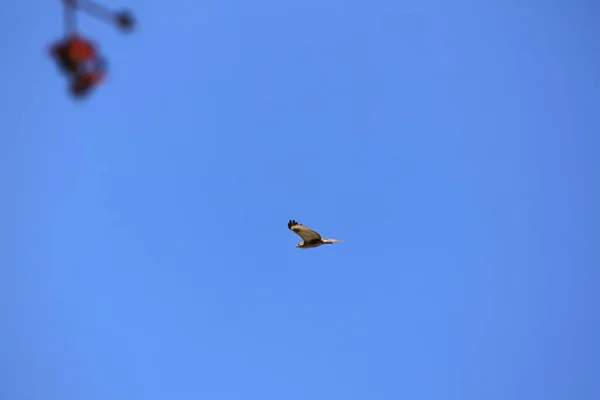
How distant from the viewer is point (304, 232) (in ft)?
99.0

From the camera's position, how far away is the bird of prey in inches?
1181

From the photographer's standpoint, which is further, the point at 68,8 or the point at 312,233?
the point at 312,233

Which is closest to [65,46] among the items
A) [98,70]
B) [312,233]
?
[98,70]

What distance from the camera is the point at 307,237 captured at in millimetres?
30672

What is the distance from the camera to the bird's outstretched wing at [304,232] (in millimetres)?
29850

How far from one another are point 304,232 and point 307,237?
25.8 inches

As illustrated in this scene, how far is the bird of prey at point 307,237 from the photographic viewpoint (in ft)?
98.4

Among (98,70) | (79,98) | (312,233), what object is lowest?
(79,98)

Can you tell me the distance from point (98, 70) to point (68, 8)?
153cm

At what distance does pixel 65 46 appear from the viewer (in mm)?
8047

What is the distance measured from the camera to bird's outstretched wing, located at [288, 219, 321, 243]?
97.9 feet

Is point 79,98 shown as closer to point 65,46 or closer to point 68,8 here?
point 65,46

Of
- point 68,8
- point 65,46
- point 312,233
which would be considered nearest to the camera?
point 68,8

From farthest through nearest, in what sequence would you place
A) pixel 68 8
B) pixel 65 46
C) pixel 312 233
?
1. pixel 312 233
2. pixel 65 46
3. pixel 68 8
